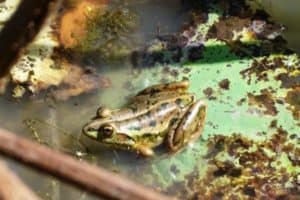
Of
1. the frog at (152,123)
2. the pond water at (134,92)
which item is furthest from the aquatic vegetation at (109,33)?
the frog at (152,123)

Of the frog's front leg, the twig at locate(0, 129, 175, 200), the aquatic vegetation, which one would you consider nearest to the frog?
the frog's front leg

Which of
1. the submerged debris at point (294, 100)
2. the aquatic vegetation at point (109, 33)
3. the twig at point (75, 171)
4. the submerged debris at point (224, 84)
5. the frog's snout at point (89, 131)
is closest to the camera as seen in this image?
the twig at point (75, 171)

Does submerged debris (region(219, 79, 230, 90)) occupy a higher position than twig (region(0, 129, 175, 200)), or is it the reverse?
twig (region(0, 129, 175, 200))

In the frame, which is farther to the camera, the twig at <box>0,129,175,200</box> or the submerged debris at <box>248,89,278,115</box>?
the submerged debris at <box>248,89,278,115</box>

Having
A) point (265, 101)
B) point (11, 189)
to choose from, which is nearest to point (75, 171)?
point (11, 189)

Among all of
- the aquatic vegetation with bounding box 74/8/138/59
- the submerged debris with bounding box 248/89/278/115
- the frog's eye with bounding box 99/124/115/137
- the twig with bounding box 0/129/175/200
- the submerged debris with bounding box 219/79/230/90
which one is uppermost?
the twig with bounding box 0/129/175/200

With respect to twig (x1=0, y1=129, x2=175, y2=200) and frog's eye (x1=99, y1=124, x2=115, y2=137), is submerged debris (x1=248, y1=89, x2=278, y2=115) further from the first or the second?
twig (x1=0, y1=129, x2=175, y2=200)

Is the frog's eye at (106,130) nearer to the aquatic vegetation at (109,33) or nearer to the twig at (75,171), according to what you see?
the aquatic vegetation at (109,33)

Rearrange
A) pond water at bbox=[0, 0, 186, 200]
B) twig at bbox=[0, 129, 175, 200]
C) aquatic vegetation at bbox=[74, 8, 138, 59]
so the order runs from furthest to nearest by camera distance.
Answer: aquatic vegetation at bbox=[74, 8, 138, 59], pond water at bbox=[0, 0, 186, 200], twig at bbox=[0, 129, 175, 200]

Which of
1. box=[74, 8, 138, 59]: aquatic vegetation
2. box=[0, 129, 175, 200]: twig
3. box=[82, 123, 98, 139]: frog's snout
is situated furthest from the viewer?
box=[74, 8, 138, 59]: aquatic vegetation
